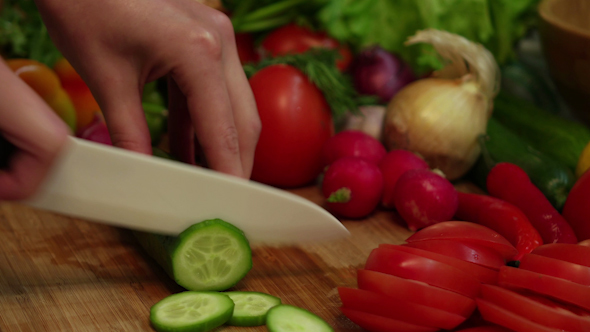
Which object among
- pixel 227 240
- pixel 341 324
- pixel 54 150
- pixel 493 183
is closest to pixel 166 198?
pixel 227 240

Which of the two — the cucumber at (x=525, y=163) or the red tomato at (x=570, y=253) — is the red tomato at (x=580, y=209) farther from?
the red tomato at (x=570, y=253)

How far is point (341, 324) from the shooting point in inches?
57.1

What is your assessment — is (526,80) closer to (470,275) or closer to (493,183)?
(493,183)

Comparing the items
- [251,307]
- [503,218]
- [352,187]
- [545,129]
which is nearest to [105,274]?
[251,307]

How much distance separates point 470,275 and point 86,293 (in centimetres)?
100

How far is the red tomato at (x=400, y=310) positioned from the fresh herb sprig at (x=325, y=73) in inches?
42.4

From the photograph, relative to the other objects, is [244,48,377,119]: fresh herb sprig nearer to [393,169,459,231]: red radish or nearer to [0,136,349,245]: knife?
[393,169,459,231]: red radish

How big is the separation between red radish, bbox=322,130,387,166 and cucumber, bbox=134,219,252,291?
80 cm

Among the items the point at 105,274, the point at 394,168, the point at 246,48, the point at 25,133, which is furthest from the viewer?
the point at 246,48

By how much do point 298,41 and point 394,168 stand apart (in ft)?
3.62

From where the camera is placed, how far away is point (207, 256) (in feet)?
4.75

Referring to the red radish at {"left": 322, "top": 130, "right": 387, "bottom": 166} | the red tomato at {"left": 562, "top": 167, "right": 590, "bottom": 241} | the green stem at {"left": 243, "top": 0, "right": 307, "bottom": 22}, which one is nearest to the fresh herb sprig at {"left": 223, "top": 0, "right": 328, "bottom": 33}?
the green stem at {"left": 243, "top": 0, "right": 307, "bottom": 22}

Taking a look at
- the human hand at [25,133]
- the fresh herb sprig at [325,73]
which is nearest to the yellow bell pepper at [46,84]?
the fresh herb sprig at [325,73]

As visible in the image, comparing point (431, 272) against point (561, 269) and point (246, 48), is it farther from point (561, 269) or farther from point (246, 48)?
point (246, 48)
